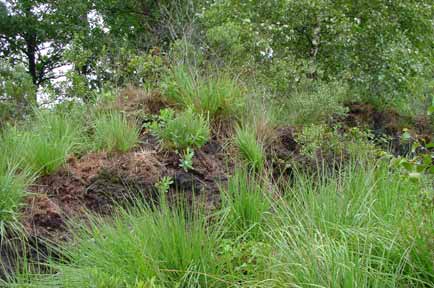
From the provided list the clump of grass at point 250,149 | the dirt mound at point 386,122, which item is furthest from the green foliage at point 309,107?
the clump of grass at point 250,149

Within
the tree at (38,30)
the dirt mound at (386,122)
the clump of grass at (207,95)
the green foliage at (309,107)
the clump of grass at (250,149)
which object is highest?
the tree at (38,30)

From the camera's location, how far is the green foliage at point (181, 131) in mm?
4973

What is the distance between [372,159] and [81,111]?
10.4 feet

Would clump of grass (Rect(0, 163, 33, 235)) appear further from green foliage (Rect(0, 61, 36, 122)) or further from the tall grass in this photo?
green foliage (Rect(0, 61, 36, 122))

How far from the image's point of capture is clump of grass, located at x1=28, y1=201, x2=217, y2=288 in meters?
2.88

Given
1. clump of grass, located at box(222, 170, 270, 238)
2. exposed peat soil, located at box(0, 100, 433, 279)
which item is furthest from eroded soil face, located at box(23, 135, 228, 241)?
clump of grass, located at box(222, 170, 270, 238)

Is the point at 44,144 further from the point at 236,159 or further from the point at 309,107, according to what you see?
the point at 309,107

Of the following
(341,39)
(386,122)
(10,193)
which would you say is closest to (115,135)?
(10,193)

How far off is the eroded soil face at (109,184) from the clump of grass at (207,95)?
724 mm

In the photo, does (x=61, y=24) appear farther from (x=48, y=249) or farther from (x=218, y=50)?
(x=48, y=249)

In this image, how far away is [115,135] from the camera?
16.2 ft

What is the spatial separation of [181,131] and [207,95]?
0.76m

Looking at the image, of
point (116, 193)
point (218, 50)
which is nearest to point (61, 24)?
point (218, 50)

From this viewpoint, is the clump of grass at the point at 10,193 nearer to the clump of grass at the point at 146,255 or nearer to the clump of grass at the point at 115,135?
the clump of grass at the point at 146,255
